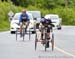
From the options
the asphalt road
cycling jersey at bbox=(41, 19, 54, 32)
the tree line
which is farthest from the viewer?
the tree line

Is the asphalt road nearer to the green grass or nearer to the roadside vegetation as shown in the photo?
the green grass

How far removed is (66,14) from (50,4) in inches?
Answer: 457

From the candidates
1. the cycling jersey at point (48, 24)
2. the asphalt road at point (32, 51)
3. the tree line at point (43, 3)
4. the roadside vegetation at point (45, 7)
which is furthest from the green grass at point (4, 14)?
the cycling jersey at point (48, 24)

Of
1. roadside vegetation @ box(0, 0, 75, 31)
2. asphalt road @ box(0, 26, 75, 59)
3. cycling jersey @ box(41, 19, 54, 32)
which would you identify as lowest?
roadside vegetation @ box(0, 0, 75, 31)

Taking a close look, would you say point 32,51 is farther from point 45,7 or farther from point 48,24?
point 45,7

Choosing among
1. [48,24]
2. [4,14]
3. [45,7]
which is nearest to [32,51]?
[48,24]

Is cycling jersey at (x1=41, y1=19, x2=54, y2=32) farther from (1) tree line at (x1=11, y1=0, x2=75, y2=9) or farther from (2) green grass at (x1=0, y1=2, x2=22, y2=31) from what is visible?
(1) tree line at (x1=11, y1=0, x2=75, y2=9)

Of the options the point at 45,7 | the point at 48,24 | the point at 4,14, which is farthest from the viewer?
the point at 45,7

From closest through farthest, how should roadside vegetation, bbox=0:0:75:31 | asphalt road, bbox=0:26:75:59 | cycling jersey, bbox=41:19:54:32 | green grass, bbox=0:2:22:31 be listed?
1. asphalt road, bbox=0:26:75:59
2. cycling jersey, bbox=41:19:54:32
3. green grass, bbox=0:2:22:31
4. roadside vegetation, bbox=0:0:75:31

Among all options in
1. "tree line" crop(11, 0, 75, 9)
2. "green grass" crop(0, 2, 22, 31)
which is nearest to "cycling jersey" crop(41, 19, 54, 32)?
"green grass" crop(0, 2, 22, 31)

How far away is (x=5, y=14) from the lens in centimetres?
6438

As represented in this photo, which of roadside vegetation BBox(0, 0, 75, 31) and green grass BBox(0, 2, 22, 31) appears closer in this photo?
green grass BBox(0, 2, 22, 31)

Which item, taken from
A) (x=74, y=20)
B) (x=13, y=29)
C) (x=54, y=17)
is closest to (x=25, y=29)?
(x=13, y=29)

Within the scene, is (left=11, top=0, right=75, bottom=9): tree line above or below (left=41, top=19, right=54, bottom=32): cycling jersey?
below
